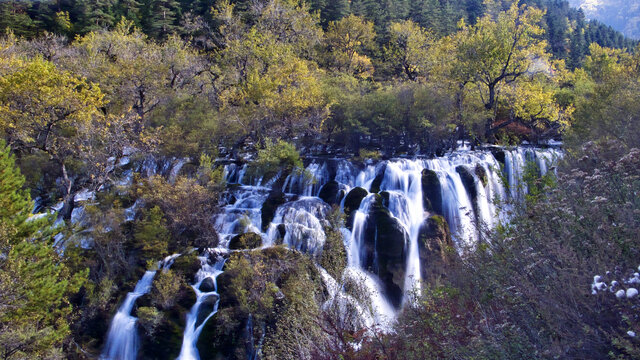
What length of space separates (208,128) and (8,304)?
12.3 m

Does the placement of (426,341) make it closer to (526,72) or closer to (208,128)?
(208,128)

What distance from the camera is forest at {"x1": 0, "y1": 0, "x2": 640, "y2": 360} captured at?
5.33 metres

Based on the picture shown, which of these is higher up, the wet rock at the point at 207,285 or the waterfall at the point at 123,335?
the wet rock at the point at 207,285

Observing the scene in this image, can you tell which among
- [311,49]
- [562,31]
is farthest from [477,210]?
[562,31]

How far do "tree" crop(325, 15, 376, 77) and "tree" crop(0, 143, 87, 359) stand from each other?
85.7 ft

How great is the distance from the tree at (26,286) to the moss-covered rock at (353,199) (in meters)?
10.3

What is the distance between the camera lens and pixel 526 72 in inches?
791

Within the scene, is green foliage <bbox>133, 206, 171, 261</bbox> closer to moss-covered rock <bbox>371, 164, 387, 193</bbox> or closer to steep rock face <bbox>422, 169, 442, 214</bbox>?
moss-covered rock <bbox>371, 164, 387, 193</bbox>

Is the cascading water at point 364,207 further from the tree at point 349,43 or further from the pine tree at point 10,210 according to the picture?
the tree at point 349,43

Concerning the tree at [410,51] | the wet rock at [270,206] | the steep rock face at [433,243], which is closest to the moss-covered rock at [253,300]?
the wet rock at [270,206]

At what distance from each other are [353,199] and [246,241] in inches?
199

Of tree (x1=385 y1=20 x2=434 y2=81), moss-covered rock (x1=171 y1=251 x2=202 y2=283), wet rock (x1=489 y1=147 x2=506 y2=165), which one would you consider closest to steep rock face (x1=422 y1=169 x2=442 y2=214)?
wet rock (x1=489 y1=147 x2=506 y2=165)

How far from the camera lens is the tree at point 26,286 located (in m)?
9.13

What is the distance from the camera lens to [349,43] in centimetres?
3356
